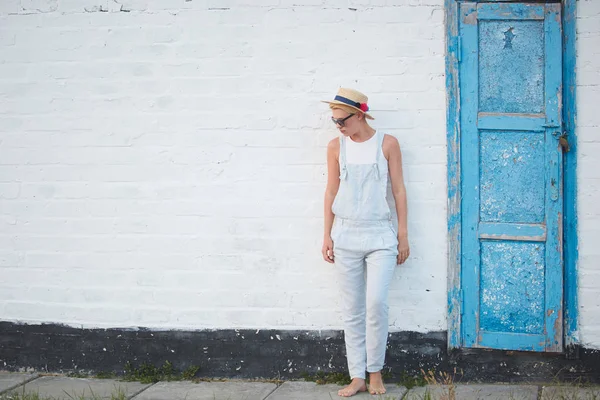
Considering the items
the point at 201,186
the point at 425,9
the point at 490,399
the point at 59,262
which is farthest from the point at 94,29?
the point at 490,399

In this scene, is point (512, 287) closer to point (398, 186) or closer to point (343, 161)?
point (398, 186)

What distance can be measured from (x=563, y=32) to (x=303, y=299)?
2605 mm

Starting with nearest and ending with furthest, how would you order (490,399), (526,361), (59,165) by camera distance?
(490,399), (526,361), (59,165)

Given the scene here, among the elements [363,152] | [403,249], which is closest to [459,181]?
[403,249]

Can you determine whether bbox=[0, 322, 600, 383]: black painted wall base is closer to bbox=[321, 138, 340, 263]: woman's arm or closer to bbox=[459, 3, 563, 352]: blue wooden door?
bbox=[459, 3, 563, 352]: blue wooden door

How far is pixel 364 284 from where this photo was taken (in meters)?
5.05

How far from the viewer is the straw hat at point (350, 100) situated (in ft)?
15.6

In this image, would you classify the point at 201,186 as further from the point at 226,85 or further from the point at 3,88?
the point at 3,88

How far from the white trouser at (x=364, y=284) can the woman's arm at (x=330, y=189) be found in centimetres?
9

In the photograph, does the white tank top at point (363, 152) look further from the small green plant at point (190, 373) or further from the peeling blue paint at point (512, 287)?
the small green plant at point (190, 373)

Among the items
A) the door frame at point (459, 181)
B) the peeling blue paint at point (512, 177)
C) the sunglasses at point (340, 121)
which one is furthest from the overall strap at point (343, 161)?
the peeling blue paint at point (512, 177)

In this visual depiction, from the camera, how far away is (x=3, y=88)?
5.50 metres

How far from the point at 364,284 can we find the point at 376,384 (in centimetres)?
69

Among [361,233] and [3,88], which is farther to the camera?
[3,88]
